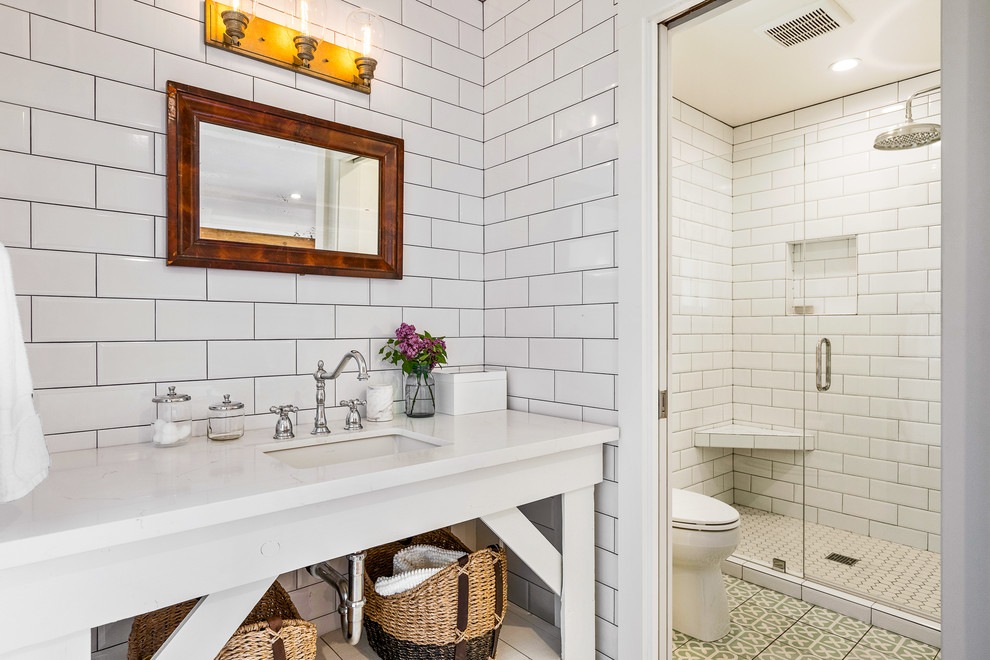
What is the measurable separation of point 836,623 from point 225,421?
2.18 m

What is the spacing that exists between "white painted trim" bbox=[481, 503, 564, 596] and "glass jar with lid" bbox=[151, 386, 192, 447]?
758 millimetres

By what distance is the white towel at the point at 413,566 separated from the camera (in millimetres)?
1358

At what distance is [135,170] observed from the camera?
1347mm

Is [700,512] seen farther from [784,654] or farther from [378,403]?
[378,403]

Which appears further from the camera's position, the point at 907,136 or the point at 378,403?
the point at 378,403

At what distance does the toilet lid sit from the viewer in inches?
71.8

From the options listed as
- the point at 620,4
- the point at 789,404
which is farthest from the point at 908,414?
the point at 620,4

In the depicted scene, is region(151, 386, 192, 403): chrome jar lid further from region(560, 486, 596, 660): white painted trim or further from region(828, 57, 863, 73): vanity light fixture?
region(828, 57, 863, 73): vanity light fixture

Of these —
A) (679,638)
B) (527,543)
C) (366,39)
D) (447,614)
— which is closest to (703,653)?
(679,638)

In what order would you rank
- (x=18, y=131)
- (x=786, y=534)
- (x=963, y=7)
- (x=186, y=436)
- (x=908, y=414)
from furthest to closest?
1. (x=786, y=534)
2. (x=908, y=414)
3. (x=186, y=436)
4. (x=18, y=131)
5. (x=963, y=7)

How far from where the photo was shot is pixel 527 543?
1420 millimetres

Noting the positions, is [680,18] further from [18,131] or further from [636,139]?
[18,131]

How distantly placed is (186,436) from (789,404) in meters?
2.14

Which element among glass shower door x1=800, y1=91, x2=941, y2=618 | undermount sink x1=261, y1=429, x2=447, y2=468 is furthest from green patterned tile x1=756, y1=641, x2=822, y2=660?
undermount sink x1=261, y1=429, x2=447, y2=468
